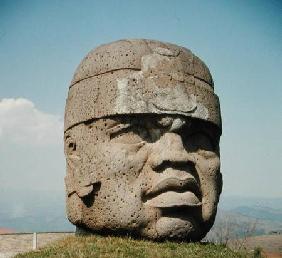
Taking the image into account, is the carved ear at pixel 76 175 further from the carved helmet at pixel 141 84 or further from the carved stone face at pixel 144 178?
the carved helmet at pixel 141 84

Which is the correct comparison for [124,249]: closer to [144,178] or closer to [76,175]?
[144,178]

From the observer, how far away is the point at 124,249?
291 inches

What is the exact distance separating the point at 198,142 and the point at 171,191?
1.27 m

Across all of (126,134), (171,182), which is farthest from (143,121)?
(171,182)

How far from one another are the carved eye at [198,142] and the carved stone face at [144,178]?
0.06 feet

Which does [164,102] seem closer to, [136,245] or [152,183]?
[152,183]

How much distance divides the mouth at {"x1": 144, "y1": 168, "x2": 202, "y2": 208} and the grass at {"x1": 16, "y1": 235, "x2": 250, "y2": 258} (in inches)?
25.8

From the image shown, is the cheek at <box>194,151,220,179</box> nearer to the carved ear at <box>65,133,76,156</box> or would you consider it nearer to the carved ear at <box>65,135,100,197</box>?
the carved ear at <box>65,135,100,197</box>

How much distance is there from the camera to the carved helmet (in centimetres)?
835

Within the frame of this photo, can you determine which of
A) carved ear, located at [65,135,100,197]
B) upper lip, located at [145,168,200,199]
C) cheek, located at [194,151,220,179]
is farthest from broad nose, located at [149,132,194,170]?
carved ear, located at [65,135,100,197]

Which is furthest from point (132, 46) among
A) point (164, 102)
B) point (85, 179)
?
point (85, 179)

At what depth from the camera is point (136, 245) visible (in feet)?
25.4

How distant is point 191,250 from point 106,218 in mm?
1536

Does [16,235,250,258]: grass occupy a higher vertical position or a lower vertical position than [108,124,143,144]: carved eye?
lower
